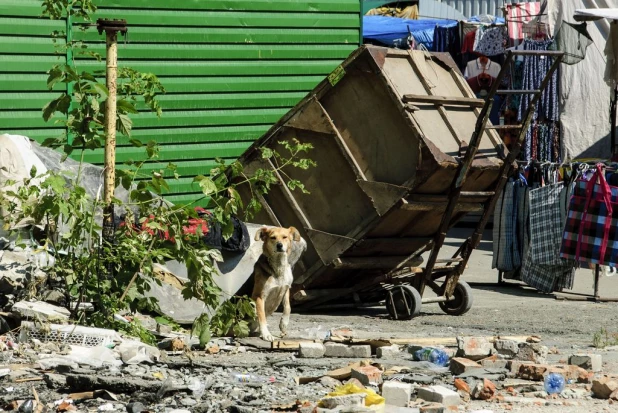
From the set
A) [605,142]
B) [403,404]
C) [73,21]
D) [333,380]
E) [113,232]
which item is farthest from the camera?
[605,142]

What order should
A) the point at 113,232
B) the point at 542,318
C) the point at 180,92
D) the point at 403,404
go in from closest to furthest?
the point at 403,404, the point at 113,232, the point at 542,318, the point at 180,92

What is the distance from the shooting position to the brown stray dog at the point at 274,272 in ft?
29.8

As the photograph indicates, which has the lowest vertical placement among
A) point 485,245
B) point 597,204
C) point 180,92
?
point 485,245

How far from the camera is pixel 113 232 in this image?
318 inches

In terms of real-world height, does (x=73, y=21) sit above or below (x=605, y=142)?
above

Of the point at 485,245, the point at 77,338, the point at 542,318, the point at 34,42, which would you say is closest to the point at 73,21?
the point at 34,42

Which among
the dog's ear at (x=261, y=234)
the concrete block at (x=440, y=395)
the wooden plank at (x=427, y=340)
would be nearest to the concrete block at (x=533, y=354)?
the wooden plank at (x=427, y=340)

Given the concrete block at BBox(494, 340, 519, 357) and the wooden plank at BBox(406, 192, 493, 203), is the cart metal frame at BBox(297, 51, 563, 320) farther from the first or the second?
the concrete block at BBox(494, 340, 519, 357)

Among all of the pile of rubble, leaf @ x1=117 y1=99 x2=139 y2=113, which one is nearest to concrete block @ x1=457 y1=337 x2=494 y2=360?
the pile of rubble

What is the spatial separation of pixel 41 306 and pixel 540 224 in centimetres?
623

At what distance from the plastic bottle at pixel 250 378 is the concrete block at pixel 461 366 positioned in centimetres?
120

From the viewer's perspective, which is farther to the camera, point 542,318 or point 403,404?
point 542,318

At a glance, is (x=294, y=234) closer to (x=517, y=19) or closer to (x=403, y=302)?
(x=403, y=302)

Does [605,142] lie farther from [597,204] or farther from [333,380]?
[333,380]
